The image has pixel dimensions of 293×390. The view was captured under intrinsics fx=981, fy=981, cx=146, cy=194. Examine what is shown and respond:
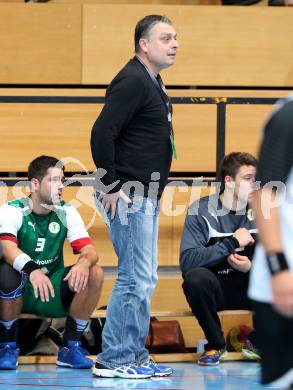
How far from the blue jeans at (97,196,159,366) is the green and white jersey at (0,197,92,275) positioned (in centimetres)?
70

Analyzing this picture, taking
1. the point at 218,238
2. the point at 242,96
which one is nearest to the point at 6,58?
the point at 242,96

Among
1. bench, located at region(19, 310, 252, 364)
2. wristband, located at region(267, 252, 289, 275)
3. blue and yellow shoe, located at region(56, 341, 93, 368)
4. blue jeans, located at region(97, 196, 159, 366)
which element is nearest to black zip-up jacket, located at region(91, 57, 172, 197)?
blue jeans, located at region(97, 196, 159, 366)

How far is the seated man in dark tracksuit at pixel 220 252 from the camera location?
17.2ft

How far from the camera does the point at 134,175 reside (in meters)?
4.53

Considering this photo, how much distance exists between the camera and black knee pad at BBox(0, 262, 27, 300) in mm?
4992

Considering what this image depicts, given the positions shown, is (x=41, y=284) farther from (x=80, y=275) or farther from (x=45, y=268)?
(x=45, y=268)

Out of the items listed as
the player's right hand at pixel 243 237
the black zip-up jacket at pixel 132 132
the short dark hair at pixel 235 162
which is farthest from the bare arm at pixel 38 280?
the short dark hair at pixel 235 162

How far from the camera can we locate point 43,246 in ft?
17.1

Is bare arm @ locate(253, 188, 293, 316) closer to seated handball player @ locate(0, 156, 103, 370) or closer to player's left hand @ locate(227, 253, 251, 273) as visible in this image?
seated handball player @ locate(0, 156, 103, 370)

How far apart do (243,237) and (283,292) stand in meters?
3.11

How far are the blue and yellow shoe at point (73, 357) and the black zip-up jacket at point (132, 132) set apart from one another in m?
1.04

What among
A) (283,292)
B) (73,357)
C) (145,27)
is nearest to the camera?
(283,292)

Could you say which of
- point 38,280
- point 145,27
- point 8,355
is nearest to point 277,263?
point 145,27

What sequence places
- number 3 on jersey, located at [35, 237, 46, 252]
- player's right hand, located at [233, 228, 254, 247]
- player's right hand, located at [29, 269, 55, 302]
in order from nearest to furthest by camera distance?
player's right hand, located at [29, 269, 55, 302], number 3 on jersey, located at [35, 237, 46, 252], player's right hand, located at [233, 228, 254, 247]
